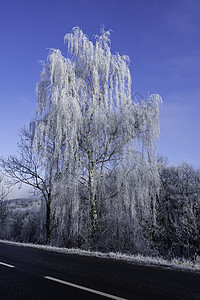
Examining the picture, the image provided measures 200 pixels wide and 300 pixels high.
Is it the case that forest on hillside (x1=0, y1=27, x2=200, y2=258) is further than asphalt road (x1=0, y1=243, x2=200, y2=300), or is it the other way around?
forest on hillside (x1=0, y1=27, x2=200, y2=258)

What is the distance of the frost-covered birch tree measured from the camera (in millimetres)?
9953

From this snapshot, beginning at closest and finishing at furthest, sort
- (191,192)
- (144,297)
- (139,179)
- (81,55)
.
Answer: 1. (144,297)
2. (139,179)
3. (81,55)
4. (191,192)

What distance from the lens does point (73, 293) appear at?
3.50 meters

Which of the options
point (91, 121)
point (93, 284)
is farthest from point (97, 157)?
point (93, 284)

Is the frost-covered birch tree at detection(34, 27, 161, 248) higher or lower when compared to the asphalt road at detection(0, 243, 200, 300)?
higher

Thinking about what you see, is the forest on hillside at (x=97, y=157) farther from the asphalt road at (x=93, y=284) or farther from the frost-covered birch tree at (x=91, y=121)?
the asphalt road at (x=93, y=284)

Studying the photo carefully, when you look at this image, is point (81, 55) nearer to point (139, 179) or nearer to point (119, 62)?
point (119, 62)

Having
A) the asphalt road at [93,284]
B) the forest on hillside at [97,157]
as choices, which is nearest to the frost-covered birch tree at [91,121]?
the forest on hillside at [97,157]

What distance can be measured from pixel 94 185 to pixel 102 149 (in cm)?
169

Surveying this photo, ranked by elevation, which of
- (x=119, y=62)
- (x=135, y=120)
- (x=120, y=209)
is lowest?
(x=120, y=209)

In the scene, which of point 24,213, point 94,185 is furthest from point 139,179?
point 24,213

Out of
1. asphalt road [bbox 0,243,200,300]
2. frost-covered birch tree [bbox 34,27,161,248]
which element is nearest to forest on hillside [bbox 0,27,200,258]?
frost-covered birch tree [bbox 34,27,161,248]

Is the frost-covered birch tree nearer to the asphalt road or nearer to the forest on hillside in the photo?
the forest on hillside

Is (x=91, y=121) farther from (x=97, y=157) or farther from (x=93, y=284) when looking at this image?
(x=93, y=284)
